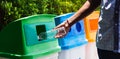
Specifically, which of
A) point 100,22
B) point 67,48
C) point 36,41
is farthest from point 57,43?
point 100,22

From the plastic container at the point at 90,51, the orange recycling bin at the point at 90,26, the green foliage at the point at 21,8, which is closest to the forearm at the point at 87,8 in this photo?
the orange recycling bin at the point at 90,26

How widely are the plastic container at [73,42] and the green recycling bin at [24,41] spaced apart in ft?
0.82

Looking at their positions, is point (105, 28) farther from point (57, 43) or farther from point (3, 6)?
point (3, 6)

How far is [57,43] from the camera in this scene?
389 cm

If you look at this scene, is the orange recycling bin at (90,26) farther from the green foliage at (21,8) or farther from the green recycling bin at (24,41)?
the green recycling bin at (24,41)

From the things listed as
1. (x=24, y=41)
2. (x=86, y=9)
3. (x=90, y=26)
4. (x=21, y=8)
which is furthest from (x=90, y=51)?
(x=86, y=9)

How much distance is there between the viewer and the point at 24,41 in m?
3.37

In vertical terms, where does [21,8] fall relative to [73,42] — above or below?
above

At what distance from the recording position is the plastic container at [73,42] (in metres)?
3.94

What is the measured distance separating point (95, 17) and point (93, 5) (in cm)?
227

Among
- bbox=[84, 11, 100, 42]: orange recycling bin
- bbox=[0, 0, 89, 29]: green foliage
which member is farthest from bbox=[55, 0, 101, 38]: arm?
bbox=[0, 0, 89, 29]: green foliage

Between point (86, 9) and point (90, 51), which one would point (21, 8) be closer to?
point (90, 51)

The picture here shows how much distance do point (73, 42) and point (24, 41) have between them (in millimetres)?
934

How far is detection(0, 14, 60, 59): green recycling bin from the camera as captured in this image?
3.36 metres
